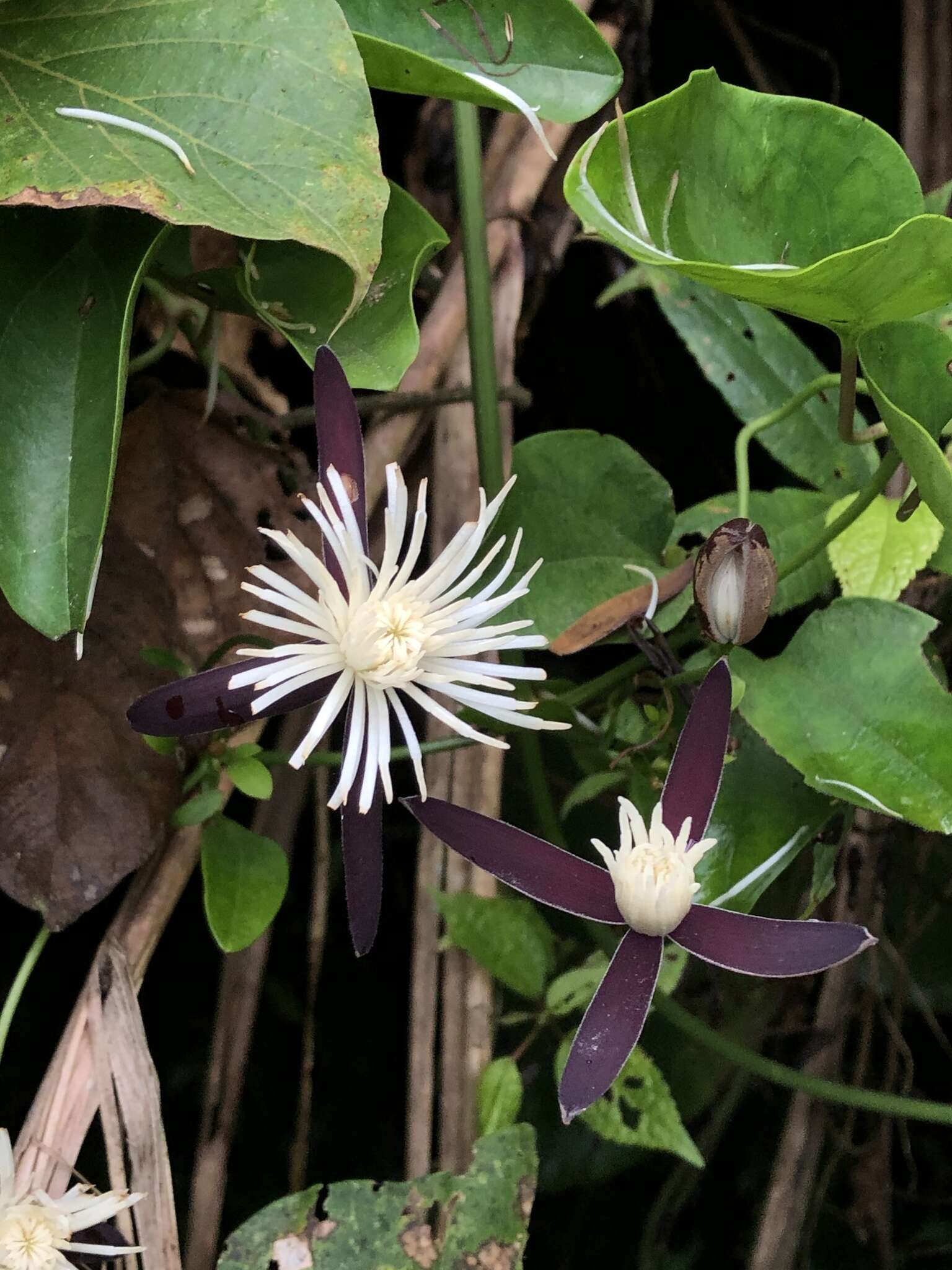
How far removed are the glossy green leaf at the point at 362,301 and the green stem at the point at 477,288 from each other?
4.5 inches

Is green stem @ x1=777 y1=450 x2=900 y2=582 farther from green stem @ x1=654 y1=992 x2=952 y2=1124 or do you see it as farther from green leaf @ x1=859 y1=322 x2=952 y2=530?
Answer: green stem @ x1=654 y1=992 x2=952 y2=1124

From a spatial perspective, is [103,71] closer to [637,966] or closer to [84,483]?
[84,483]

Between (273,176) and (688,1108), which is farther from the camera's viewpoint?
(688,1108)

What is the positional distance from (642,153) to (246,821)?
0.54 metres

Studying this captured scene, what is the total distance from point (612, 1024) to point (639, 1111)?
198 mm

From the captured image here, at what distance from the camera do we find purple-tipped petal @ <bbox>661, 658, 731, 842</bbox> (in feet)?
1.47

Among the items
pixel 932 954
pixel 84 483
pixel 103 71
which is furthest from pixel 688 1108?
pixel 103 71

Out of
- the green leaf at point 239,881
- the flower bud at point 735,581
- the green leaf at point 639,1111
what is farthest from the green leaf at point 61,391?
the green leaf at point 639,1111

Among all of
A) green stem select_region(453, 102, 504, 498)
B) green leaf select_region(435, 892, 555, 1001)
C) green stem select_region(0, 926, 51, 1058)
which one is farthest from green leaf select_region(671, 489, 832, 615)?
green stem select_region(0, 926, 51, 1058)

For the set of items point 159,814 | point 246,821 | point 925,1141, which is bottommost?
point 925,1141

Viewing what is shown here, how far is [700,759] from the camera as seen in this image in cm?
45

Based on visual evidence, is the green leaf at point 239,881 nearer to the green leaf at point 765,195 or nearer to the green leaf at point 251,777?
the green leaf at point 251,777

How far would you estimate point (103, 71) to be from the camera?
17.4 inches

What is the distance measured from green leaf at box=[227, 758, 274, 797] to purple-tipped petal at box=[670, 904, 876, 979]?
0.20 m
